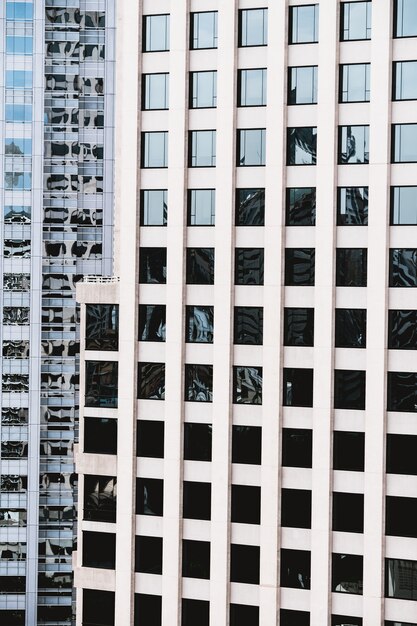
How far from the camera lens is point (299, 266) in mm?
42375

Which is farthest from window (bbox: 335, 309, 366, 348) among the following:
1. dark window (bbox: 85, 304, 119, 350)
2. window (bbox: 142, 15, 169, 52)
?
window (bbox: 142, 15, 169, 52)

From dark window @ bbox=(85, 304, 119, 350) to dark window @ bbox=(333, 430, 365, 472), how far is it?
36.5ft

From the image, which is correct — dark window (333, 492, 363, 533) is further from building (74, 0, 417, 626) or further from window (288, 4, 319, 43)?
window (288, 4, 319, 43)

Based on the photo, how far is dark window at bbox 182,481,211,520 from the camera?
43281mm

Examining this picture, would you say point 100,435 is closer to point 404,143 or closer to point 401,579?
point 401,579

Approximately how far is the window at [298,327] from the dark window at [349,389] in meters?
1.99

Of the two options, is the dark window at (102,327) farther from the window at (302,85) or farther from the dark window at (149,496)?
the window at (302,85)

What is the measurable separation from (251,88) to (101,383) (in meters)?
15.2

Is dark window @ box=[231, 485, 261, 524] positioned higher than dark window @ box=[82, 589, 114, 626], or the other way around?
dark window @ box=[231, 485, 261, 524]

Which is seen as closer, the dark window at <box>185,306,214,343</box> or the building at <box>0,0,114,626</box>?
the dark window at <box>185,306,214,343</box>

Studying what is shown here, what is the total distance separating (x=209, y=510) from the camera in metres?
43.2

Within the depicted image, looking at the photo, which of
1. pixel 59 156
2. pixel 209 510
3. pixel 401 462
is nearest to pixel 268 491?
pixel 209 510

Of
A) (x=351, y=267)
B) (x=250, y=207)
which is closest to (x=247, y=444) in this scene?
(x=351, y=267)

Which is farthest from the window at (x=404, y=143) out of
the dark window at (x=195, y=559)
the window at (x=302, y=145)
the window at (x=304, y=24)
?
the dark window at (x=195, y=559)
